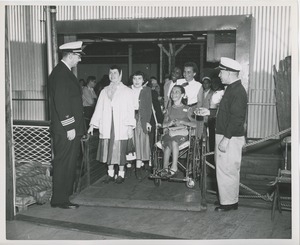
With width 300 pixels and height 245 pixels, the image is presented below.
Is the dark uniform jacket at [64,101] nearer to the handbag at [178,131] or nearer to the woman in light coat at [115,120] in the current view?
the woman in light coat at [115,120]

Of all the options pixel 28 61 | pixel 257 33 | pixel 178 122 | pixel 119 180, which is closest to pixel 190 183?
pixel 178 122

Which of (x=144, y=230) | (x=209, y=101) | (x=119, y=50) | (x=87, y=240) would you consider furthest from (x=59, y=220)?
(x=119, y=50)

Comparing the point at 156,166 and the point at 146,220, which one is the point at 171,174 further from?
the point at 146,220

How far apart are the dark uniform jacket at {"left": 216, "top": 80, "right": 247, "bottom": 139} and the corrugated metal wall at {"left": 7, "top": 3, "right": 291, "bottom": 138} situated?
4.42 feet

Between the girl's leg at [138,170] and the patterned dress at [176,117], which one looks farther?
the girl's leg at [138,170]

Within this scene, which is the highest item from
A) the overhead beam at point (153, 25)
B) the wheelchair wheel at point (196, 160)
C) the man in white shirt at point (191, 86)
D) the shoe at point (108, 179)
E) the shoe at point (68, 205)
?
the overhead beam at point (153, 25)

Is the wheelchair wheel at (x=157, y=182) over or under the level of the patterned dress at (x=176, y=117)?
under

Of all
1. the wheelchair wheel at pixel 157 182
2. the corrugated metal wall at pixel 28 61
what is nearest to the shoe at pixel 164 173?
the wheelchair wheel at pixel 157 182

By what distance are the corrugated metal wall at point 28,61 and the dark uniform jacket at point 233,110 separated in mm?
3334

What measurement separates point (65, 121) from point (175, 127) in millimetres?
1496

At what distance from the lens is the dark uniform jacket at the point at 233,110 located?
151 inches

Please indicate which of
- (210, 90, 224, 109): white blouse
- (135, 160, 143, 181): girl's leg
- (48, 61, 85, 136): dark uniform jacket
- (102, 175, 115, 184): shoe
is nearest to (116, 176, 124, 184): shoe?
(102, 175, 115, 184): shoe

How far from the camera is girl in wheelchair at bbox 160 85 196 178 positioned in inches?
187

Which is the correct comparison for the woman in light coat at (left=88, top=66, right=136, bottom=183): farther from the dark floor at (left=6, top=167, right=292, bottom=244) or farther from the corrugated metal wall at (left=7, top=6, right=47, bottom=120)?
the corrugated metal wall at (left=7, top=6, right=47, bottom=120)
